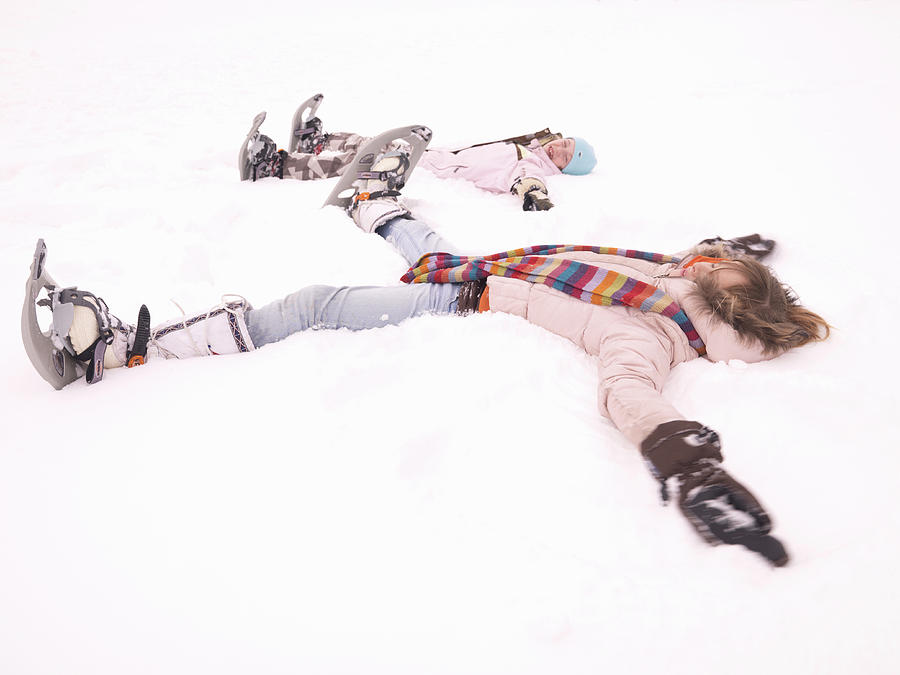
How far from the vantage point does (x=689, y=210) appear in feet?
5.80

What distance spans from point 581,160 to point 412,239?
38.2 inches

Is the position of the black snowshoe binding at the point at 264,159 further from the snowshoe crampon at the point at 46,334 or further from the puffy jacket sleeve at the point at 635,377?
the puffy jacket sleeve at the point at 635,377

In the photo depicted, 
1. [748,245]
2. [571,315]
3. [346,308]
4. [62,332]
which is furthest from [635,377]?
[62,332]

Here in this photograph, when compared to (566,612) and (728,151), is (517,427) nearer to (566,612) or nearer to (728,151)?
(566,612)

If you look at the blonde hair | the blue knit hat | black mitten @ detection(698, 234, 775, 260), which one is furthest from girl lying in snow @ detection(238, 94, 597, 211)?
the blonde hair

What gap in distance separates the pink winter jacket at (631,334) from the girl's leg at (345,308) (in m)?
0.15

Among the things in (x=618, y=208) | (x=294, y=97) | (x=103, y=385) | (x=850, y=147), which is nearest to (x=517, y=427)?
(x=103, y=385)

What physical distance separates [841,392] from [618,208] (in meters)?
0.96

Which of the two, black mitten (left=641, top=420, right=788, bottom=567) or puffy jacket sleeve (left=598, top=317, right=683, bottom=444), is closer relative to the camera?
black mitten (left=641, top=420, right=788, bottom=567)

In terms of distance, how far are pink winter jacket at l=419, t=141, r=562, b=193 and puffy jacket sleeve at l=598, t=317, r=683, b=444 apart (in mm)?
1119

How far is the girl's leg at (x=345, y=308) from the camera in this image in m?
1.18

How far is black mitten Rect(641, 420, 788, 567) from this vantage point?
2.28ft

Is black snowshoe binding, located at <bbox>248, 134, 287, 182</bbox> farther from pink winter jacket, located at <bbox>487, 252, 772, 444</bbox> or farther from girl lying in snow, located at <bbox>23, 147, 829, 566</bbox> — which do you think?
pink winter jacket, located at <bbox>487, 252, 772, 444</bbox>

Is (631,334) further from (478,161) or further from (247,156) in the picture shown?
(247,156)
